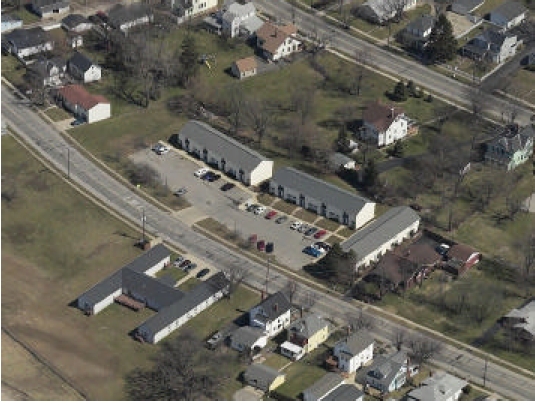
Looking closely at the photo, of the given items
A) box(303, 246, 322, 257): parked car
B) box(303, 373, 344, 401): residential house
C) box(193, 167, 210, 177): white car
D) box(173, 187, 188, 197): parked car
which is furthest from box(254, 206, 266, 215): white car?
box(303, 373, 344, 401): residential house

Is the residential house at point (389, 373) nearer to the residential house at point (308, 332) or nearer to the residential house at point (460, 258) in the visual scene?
the residential house at point (308, 332)

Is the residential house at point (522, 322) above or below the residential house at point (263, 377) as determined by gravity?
above

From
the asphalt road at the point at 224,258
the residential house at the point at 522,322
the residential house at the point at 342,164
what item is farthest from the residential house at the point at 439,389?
the residential house at the point at 342,164

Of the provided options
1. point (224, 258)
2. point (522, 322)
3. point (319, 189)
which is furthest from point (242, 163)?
point (522, 322)

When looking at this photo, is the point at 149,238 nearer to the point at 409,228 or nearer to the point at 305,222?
the point at 305,222

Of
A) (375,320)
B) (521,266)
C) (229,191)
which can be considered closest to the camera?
(375,320)

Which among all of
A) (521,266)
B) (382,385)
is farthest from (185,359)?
(521,266)
